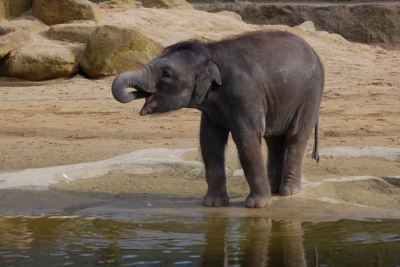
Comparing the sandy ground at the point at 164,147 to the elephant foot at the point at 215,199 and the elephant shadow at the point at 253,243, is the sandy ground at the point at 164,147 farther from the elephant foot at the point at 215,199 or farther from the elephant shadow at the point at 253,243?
the elephant shadow at the point at 253,243

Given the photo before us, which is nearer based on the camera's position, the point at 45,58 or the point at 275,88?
the point at 275,88

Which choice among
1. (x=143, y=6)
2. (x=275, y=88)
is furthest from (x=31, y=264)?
(x=143, y=6)

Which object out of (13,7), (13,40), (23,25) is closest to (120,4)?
(13,7)

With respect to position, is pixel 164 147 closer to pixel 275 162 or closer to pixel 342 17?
pixel 275 162

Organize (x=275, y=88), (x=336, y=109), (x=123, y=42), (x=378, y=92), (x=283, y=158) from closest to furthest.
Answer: (x=275, y=88) < (x=283, y=158) < (x=336, y=109) < (x=378, y=92) < (x=123, y=42)

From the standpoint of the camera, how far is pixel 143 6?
1825 cm

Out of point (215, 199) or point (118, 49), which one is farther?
point (118, 49)

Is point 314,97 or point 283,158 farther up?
point 314,97

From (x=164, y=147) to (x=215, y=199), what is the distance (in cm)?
260

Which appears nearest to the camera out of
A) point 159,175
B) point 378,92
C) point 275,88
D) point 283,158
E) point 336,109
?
point 275,88

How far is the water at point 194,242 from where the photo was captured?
530 cm

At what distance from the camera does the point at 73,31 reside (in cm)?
1476

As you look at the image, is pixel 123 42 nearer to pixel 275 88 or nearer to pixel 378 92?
pixel 378 92

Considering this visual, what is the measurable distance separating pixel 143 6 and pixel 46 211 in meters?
12.1
